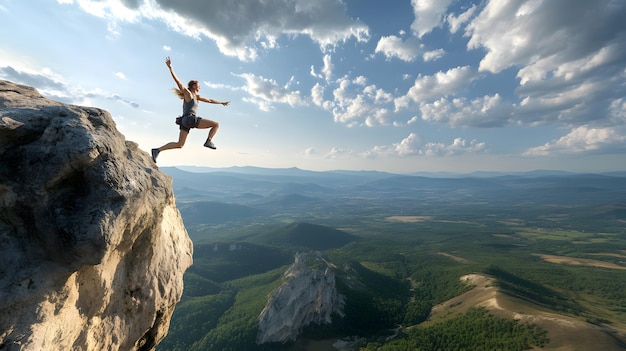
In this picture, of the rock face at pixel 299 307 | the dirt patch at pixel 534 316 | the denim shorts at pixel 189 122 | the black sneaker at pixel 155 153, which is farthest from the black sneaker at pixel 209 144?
the rock face at pixel 299 307

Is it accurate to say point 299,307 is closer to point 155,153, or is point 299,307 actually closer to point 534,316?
point 534,316

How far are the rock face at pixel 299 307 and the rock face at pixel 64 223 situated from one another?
109768mm

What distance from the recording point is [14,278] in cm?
795

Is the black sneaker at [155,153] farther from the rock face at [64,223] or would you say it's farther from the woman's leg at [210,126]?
the rock face at [64,223]

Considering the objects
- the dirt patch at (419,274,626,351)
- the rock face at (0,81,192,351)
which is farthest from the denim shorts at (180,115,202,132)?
the dirt patch at (419,274,626,351)

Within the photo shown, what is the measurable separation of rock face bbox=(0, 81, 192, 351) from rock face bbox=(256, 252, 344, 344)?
110 m

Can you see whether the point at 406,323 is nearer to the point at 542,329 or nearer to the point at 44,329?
the point at 542,329

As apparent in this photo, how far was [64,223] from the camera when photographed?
866cm

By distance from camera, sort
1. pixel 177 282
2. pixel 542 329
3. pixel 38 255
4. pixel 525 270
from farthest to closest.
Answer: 1. pixel 525 270
2. pixel 542 329
3. pixel 177 282
4. pixel 38 255

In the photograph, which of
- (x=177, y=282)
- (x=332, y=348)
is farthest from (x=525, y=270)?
(x=177, y=282)

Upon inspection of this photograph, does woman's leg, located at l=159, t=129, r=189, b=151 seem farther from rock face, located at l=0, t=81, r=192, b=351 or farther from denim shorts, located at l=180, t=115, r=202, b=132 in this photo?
rock face, located at l=0, t=81, r=192, b=351

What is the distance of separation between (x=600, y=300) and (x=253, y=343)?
535ft

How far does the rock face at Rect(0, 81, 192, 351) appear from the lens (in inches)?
322

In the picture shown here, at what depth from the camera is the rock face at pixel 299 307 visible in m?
109
